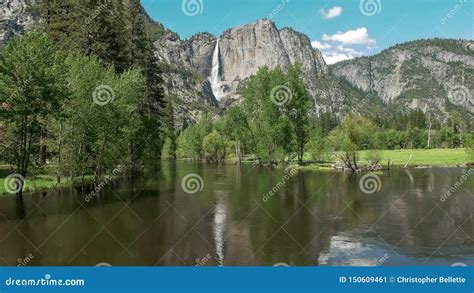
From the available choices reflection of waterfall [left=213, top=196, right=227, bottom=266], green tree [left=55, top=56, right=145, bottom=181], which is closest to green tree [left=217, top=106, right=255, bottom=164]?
green tree [left=55, top=56, right=145, bottom=181]

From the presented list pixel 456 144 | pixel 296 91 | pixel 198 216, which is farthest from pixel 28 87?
pixel 456 144

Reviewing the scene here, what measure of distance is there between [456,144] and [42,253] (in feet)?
623

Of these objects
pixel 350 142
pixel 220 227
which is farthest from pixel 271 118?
pixel 220 227

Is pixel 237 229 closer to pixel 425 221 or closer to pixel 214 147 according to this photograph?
pixel 425 221

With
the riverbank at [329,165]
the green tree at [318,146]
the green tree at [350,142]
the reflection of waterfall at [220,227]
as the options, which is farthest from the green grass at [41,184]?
the green tree at [318,146]

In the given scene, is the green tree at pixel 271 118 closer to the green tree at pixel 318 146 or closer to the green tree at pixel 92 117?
the green tree at pixel 318 146

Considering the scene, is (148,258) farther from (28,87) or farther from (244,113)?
(244,113)

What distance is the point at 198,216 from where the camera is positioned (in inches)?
1125

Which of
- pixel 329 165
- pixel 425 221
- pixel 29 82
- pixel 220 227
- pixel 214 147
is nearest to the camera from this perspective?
pixel 220 227

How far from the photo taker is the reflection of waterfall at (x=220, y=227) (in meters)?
18.6

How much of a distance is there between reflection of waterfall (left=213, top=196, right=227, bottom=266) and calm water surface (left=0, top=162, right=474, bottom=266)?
0.06m

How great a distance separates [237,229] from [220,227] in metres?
1.17

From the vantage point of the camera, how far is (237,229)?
2412 cm

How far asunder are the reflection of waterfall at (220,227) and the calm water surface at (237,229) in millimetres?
63
